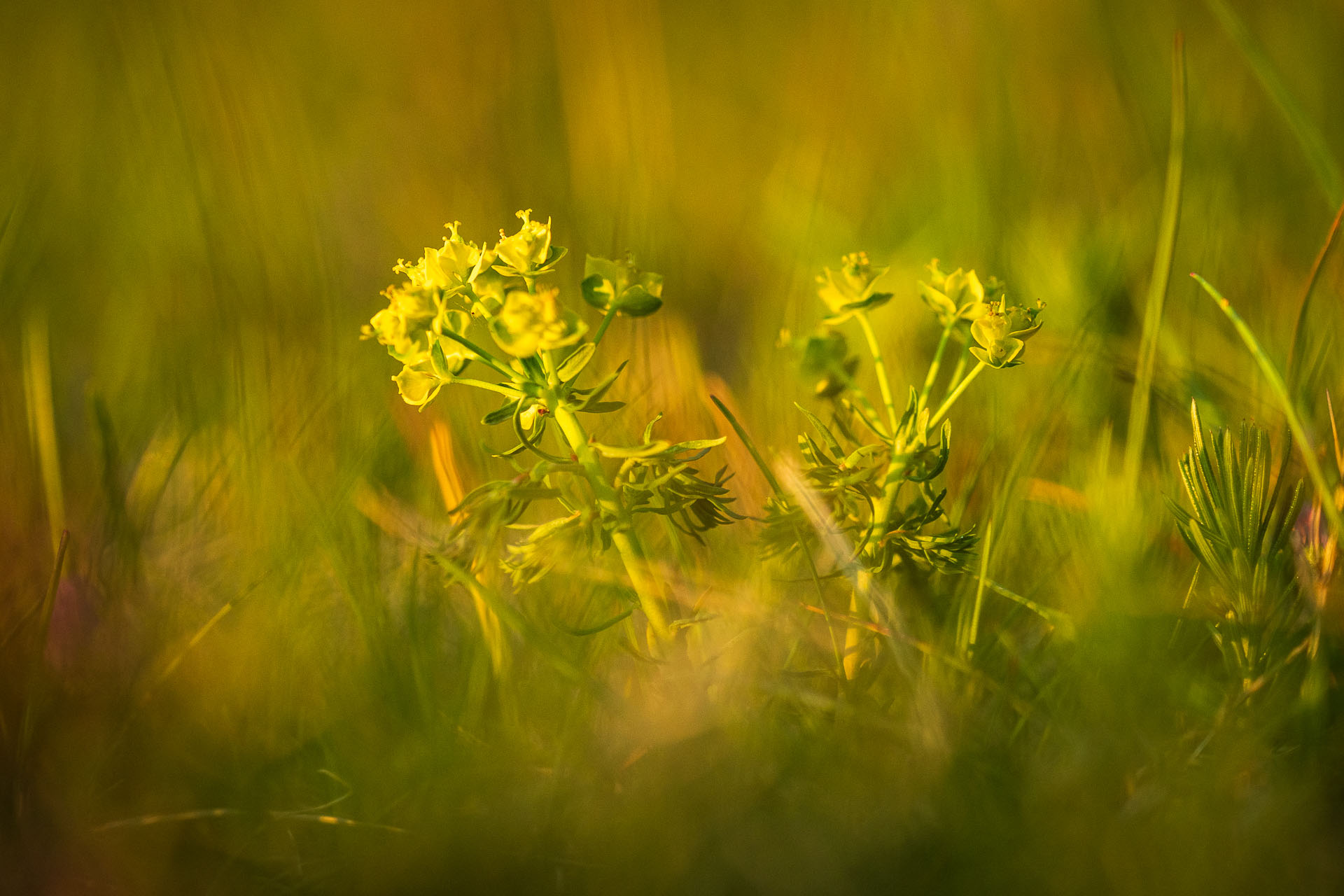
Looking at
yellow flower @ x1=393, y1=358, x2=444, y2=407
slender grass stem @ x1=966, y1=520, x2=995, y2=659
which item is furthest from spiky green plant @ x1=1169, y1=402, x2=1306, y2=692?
yellow flower @ x1=393, y1=358, x2=444, y2=407

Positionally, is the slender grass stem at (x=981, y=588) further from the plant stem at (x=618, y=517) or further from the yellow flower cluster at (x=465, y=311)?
the yellow flower cluster at (x=465, y=311)

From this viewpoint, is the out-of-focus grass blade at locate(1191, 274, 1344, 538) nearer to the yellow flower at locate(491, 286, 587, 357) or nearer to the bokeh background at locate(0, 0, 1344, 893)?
the bokeh background at locate(0, 0, 1344, 893)

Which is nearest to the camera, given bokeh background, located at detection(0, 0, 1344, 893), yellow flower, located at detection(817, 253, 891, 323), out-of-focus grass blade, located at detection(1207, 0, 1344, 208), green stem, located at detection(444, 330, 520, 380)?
bokeh background, located at detection(0, 0, 1344, 893)

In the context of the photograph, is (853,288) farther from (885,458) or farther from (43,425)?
(43,425)

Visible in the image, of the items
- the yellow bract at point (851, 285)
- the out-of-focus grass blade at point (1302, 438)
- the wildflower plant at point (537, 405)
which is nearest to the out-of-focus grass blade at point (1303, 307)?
the out-of-focus grass blade at point (1302, 438)

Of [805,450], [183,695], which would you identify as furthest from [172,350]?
[805,450]

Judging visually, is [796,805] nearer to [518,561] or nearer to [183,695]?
[518,561]
